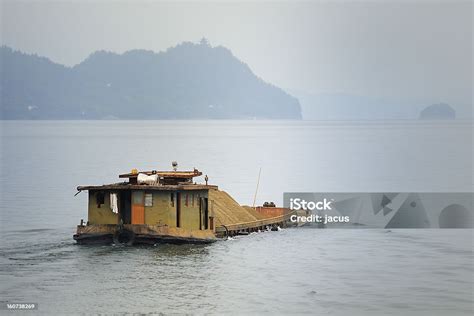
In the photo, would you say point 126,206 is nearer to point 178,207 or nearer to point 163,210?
point 163,210

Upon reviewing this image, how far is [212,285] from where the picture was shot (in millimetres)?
50156

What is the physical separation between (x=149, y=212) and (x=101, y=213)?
305 centimetres

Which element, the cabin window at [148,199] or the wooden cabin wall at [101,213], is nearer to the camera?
the cabin window at [148,199]

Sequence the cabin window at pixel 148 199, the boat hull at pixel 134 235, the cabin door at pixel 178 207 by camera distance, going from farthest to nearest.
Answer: the cabin door at pixel 178 207 < the cabin window at pixel 148 199 < the boat hull at pixel 134 235

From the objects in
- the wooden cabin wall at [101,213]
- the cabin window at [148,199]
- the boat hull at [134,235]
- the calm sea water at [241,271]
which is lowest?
the calm sea water at [241,271]

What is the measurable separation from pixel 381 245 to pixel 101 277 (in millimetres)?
21329

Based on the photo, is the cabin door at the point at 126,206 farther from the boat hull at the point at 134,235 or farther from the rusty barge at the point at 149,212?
the boat hull at the point at 134,235

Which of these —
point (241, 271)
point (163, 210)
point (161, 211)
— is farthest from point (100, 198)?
point (241, 271)

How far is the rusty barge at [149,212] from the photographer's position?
198 ft

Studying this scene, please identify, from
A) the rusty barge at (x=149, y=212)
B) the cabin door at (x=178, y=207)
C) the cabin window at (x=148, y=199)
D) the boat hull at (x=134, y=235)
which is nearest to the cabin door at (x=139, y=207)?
the rusty barge at (x=149, y=212)

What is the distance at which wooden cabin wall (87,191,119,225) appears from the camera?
6156cm

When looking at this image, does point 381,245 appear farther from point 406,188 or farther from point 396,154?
point 396,154

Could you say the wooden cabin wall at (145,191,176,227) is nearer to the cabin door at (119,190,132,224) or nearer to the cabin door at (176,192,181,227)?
the cabin door at (176,192,181,227)

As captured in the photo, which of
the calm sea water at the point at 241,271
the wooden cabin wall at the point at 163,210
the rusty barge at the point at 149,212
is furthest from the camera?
the wooden cabin wall at the point at 163,210
